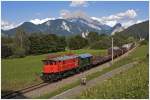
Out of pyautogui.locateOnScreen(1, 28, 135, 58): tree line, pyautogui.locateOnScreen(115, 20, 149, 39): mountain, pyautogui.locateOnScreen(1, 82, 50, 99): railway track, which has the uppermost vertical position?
pyautogui.locateOnScreen(115, 20, 149, 39): mountain

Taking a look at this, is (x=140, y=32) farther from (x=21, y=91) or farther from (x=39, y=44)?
(x=21, y=91)

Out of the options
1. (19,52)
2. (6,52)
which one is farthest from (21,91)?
(6,52)

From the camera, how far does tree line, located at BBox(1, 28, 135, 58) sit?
3076 inches

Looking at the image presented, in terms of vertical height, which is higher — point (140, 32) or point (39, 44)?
point (140, 32)

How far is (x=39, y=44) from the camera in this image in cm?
8944

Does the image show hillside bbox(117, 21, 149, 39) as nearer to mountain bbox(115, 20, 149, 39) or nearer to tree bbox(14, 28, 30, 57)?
mountain bbox(115, 20, 149, 39)

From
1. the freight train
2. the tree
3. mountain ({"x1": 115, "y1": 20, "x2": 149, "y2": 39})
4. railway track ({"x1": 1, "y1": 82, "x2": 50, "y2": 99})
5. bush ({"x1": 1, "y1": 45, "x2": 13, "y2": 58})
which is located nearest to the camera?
railway track ({"x1": 1, "y1": 82, "x2": 50, "y2": 99})

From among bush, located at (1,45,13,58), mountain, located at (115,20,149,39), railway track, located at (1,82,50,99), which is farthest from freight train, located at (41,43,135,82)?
mountain, located at (115,20,149,39)

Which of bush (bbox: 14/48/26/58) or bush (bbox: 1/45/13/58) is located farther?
bush (bbox: 14/48/26/58)

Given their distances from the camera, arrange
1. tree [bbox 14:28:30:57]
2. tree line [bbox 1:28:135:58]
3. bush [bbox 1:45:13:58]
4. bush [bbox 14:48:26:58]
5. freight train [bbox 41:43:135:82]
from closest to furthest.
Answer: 1. freight train [bbox 41:43:135:82]
2. bush [bbox 1:45:13:58]
3. bush [bbox 14:48:26:58]
4. tree line [bbox 1:28:135:58]
5. tree [bbox 14:28:30:57]

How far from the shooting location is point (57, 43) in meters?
95.1

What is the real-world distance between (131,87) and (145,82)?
266 centimetres

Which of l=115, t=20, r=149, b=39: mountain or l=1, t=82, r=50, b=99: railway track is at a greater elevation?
l=115, t=20, r=149, b=39: mountain

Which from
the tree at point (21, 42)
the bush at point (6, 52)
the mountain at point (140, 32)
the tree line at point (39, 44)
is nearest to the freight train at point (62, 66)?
the bush at point (6, 52)
